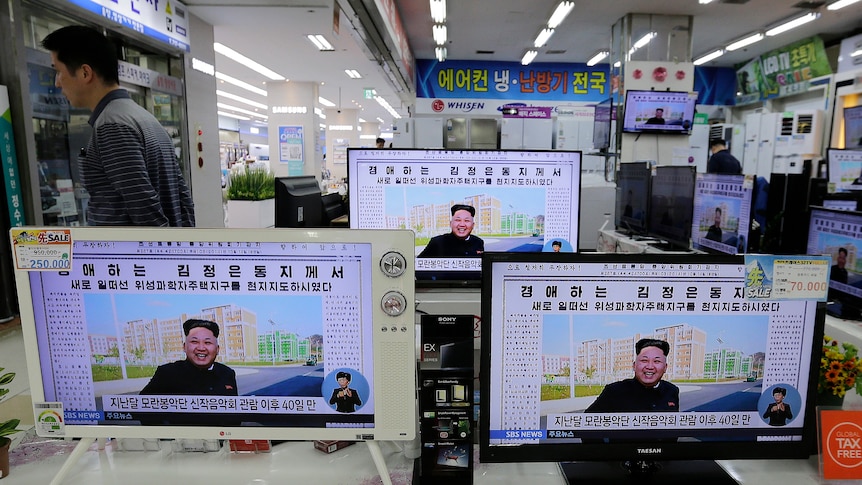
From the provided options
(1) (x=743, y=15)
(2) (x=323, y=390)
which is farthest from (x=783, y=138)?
(2) (x=323, y=390)

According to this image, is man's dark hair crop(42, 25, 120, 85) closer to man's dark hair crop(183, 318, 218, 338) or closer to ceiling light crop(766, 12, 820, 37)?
man's dark hair crop(183, 318, 218, 338)

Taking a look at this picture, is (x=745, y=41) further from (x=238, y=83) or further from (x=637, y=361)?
(x=637, y=361)

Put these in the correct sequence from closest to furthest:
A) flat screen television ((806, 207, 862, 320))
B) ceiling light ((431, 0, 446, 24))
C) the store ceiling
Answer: flat screen television ((806, 207, 862, 320)), the store ceiling, ceiling light ((431, 0, 446, 24))

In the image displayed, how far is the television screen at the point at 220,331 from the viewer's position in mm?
969

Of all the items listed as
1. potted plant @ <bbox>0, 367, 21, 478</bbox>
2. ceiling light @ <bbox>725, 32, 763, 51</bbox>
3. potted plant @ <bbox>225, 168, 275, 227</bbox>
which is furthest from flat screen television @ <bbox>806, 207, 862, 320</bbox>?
ceiling light @ <bbox>725, 32, 763, 51</bbox>

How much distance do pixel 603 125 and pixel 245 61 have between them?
6001 mm

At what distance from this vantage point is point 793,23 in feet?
27.5

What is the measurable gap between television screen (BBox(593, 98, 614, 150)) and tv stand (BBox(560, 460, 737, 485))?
646 centimetres

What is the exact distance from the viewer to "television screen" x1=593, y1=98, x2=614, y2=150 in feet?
23.0

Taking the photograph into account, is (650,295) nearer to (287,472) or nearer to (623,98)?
(287,472)

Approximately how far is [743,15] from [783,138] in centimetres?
246

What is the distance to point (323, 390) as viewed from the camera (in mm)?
1013

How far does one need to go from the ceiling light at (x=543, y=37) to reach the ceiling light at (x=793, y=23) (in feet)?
12.5

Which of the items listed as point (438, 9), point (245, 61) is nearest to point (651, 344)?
point (438, 9)
